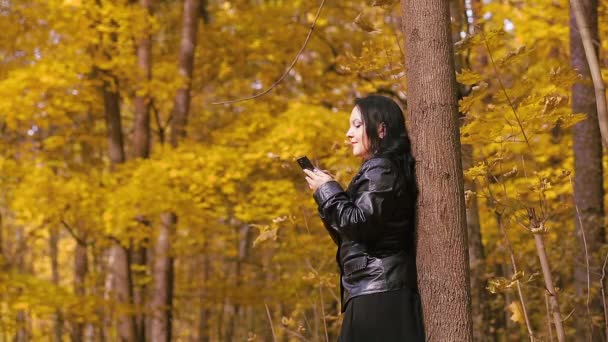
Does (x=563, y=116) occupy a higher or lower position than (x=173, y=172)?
lower

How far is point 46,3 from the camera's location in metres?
9.68


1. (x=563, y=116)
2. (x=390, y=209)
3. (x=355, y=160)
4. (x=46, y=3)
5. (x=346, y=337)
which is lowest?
(x=346, y=337)

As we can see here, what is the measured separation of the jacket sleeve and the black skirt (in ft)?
0.80

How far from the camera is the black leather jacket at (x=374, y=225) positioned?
2951 millimetres

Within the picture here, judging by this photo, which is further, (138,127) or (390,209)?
(138,127)

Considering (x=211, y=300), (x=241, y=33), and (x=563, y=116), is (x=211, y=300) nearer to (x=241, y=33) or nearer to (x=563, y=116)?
(x=241, y=33)

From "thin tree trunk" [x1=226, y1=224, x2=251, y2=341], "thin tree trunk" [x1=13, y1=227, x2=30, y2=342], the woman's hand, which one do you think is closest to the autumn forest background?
"thin tree trunk" [x1=13, y1=227, x2=30, y2=342]

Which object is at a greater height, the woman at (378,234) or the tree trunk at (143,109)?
the tree trunk at (143,109)

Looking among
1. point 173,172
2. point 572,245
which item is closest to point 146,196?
point 173,172

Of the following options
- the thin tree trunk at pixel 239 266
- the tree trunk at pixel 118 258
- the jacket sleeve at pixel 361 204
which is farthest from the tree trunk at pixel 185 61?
the jacket sleeve at pixel 361 204

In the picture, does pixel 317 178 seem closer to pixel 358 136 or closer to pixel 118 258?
pixel 358 136

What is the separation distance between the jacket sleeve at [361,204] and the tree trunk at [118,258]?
24.6 feet

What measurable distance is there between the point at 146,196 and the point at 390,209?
20.0 feet

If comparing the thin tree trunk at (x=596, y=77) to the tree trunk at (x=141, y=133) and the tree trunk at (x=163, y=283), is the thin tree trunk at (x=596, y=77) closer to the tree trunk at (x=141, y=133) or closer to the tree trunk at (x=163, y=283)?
the tree trunk at (x=163, y=283)
